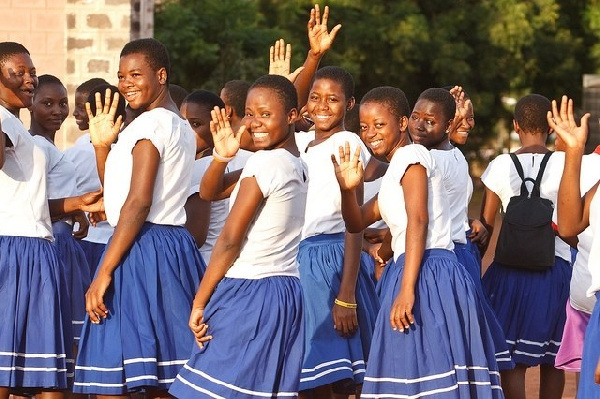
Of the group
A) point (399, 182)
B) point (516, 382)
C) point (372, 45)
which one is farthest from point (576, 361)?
point (372, 45)

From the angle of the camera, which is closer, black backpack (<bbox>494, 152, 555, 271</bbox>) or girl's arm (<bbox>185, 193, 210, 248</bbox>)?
girl's arm (<bbox>185, 193, 210, 248</bbox>)

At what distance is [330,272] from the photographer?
689 cm

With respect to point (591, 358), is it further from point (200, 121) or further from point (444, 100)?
point (200, 121)

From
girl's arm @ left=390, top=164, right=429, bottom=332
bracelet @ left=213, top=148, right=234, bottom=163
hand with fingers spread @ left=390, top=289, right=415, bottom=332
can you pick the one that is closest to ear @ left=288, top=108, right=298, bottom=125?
bracelet @ left=213, top=148, right=234, bottom=163

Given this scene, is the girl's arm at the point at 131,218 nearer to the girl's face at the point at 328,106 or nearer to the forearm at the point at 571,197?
the girl's face at the point at 328,106

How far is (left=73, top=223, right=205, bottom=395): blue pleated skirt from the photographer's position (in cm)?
602

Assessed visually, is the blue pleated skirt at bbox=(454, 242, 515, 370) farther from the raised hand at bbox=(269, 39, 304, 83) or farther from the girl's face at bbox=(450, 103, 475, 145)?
the raised hand at bbox=(269, 39, 304, 83)

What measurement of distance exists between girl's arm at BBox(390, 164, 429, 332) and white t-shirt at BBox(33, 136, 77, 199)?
1882 mm

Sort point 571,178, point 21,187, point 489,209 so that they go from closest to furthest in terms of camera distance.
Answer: point 571,178 → point 21,187 → point 489,209

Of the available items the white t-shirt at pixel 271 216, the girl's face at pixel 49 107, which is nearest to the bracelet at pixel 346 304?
the white t-shirt at pixel 271 216

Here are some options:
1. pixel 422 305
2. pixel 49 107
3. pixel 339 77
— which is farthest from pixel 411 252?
pixel 49 107

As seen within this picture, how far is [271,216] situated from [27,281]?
1.42 m

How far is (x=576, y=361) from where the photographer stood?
7289 mm

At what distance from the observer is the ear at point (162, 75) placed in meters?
6.34
